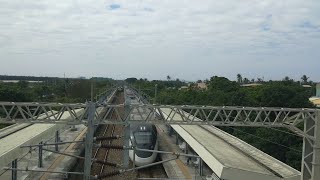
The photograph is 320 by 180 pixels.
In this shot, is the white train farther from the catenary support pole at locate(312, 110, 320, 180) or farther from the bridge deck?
the catenary support pole at locate(312, 110, 320, 180)

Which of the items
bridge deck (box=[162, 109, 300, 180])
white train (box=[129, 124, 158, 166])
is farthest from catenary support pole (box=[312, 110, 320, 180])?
white train (box=[129, 124, 158, 166])

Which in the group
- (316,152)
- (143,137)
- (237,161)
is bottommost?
(237,161)

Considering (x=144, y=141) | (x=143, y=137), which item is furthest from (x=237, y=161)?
(x=143, y=137)

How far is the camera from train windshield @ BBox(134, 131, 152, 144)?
98.4 feet

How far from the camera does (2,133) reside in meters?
29.2

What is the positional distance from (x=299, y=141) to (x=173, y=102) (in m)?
42.7

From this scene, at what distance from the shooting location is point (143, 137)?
30.2 metres

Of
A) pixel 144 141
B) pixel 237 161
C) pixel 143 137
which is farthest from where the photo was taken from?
pixel 143 137

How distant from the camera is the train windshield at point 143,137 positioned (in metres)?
30.0

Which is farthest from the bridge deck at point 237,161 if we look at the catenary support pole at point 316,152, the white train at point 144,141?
the white train at point 144,141

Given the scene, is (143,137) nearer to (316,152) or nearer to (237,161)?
(237,161)

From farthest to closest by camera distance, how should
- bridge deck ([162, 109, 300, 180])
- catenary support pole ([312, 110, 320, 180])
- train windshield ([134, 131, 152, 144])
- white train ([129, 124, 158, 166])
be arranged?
train windshield ([134, 131, 152, 144])
white train ([129, 124, 158, 166])
catenary support pole ([312, 110, 320, 180])
bridge deck ([162, 109, 300, 180])

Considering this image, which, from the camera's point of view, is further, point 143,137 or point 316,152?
point 143,137

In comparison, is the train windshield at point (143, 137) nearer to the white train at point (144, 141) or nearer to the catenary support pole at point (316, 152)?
the white train at point (144, 141)
